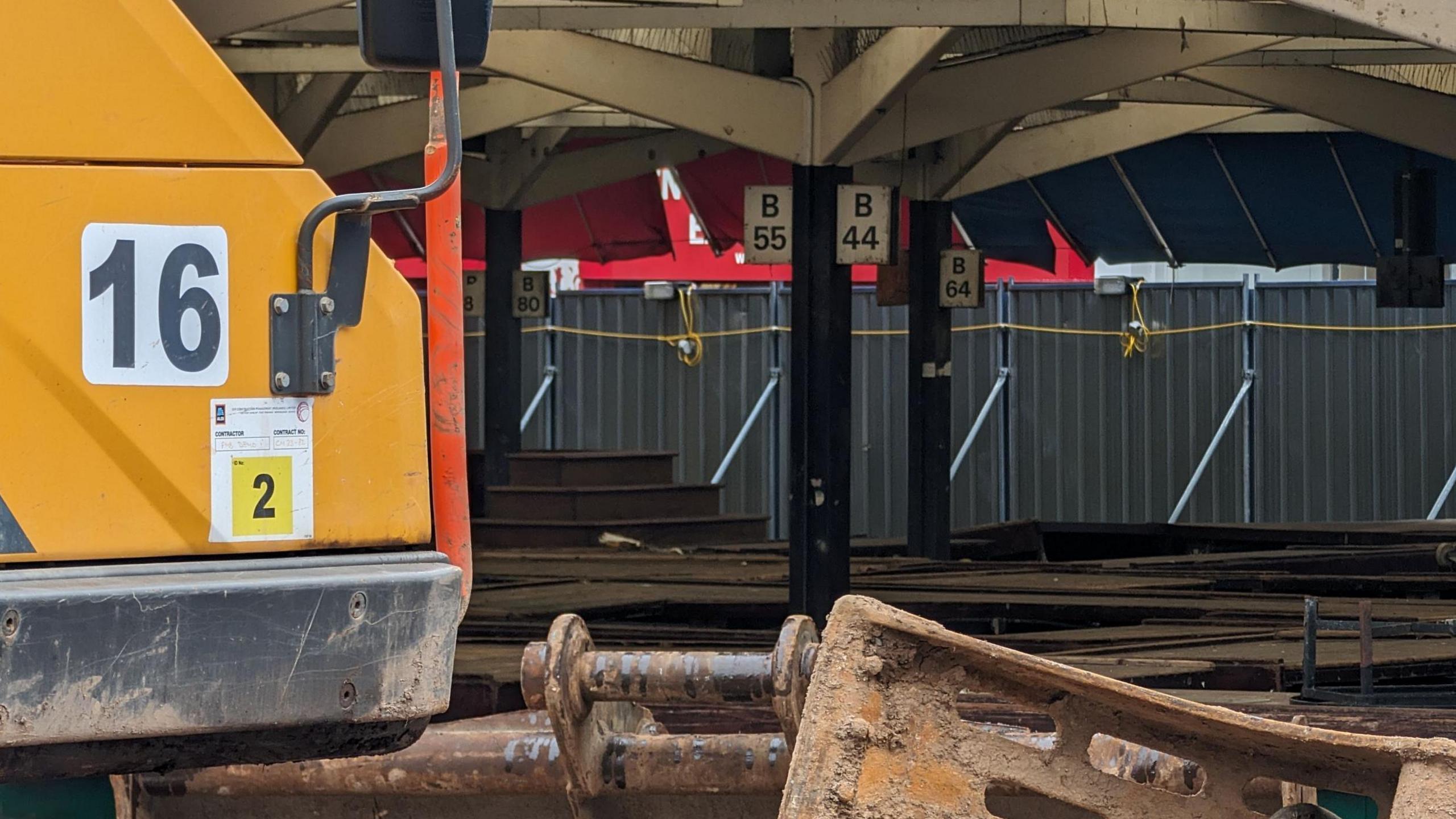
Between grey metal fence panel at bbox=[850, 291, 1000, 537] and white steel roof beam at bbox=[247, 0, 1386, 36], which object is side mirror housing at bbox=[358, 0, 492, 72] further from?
grey metal fence panel at bbox=[850, 291, 1000, 537]

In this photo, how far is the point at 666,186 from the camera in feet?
126

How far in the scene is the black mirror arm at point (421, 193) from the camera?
375cm

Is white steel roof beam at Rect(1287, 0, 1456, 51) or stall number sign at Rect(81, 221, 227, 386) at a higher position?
white steel roof beam at Rect(1287, 0, 1456, 51)

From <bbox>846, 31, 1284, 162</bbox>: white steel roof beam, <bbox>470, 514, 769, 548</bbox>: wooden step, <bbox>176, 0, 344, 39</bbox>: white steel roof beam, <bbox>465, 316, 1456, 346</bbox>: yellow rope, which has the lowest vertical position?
<bbox>470, 514, 769, 548</bbox>: wooden step

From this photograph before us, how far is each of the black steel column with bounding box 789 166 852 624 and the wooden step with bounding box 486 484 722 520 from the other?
19.2 ft

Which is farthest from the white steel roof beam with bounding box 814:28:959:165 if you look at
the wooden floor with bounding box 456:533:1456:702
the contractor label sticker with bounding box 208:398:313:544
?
the contractor label sticker with bounding box 208:398:313:544

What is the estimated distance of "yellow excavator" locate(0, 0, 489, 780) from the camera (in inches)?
143

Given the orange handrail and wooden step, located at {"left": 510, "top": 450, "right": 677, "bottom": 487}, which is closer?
the orange handrail

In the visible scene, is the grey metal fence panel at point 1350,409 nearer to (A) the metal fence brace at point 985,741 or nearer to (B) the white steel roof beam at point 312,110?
(B) the white steel roof beam at point 312,110

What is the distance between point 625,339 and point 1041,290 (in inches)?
187

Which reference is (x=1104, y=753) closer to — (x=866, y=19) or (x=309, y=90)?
(x=866, y=19)

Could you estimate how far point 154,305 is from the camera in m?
3.73

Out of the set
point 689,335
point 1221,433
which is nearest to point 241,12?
point 689,335

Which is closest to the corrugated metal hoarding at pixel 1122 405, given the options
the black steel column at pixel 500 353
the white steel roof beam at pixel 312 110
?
the black steel column at pixel 500 353
